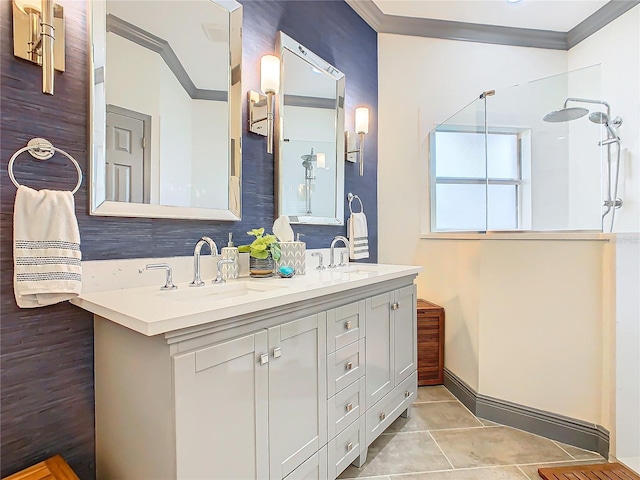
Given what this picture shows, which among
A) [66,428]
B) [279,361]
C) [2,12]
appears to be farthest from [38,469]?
[2,12]

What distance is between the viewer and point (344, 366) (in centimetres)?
150

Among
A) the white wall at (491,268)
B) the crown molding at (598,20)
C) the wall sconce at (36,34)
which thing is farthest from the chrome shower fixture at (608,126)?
the wall sconce at (36,34)

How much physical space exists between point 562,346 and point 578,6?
279 cm

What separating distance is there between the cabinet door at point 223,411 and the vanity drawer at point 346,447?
40cm

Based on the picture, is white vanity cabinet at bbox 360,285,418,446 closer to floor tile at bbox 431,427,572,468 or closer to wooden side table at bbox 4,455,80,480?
floor tile at bbox 431,427,572,468

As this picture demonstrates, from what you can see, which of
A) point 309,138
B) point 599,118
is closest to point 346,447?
point 309,138

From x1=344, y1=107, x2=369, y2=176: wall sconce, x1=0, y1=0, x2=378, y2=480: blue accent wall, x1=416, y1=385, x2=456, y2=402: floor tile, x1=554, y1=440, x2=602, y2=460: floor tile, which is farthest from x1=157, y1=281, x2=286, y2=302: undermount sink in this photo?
x1=554, y1=440, x2=602, y2=460: floor tile

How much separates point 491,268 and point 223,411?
180cm

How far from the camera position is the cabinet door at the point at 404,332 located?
6.25 ft

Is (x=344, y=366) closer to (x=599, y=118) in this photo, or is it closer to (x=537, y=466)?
(x=537, y=466)

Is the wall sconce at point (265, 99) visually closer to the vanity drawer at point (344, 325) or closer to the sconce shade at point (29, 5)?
the sconce shade at point (29, 5)

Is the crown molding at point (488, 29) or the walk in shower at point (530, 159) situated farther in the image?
the crown molding at point (488, 29)

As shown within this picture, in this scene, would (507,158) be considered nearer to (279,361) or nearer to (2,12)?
(279,361)

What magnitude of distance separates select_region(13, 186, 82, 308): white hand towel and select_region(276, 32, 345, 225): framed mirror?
1.09 metres
